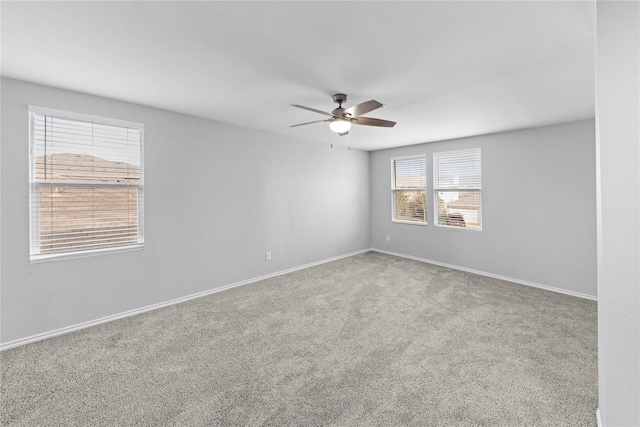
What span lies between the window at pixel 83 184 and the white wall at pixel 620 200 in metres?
3.95

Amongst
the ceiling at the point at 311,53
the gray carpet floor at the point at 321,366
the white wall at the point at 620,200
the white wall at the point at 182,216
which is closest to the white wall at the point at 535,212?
the gray carpet floor at the point at 321,366

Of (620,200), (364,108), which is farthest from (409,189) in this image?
(620,200)

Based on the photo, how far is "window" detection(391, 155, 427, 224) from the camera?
5504mm

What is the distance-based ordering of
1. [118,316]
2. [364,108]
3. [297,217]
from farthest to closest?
1. [297,217]
2. [118,316]
3. [364,108]

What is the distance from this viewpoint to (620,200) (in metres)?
1.23

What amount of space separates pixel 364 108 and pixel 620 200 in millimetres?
1813

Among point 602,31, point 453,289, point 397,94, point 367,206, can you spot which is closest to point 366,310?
point 453,289

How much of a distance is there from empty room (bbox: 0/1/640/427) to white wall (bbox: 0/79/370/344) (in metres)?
0.02

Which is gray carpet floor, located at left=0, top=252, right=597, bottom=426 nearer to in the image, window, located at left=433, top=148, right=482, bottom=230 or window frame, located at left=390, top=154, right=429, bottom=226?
window, located at left=433, top=148, right=482, bottom=230

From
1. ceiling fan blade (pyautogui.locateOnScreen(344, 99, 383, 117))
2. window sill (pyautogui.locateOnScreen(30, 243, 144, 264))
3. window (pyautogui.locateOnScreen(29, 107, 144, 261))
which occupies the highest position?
ceiling fan blade (pyautogui.locateOnScreen(344, 99, 383, 117))

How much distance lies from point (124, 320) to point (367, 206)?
492cm

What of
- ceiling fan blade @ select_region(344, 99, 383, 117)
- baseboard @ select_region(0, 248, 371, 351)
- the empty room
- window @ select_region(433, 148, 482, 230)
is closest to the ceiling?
the empty room

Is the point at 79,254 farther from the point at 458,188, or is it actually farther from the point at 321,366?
the point at 458,188

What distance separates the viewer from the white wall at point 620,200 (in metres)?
1.19
